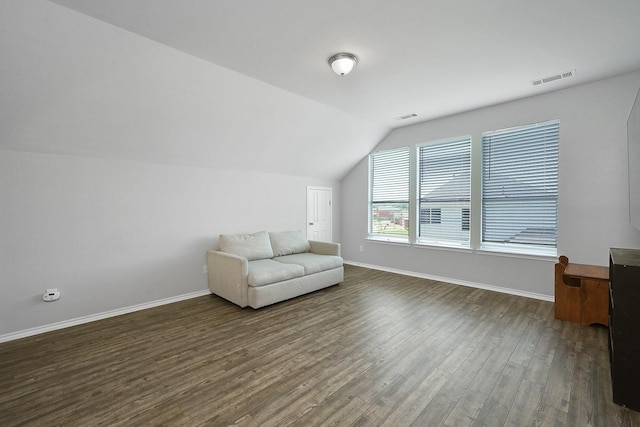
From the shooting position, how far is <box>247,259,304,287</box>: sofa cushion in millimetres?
3485

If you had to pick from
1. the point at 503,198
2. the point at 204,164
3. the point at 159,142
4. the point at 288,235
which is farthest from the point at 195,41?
the point at 503,198

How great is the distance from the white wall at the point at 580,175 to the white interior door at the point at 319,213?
2.73 metres

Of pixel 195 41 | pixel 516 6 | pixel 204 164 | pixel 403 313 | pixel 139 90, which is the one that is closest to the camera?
pixel 516 6

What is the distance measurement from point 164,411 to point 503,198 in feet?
15.7

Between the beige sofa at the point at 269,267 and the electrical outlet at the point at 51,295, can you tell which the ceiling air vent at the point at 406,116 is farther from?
the electrical outlet at the point at 51,295

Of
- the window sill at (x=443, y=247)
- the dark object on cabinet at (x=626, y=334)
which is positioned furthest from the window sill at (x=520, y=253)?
the dark object on cabinet at (x=626, y=334)

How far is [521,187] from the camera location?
409 centimetres

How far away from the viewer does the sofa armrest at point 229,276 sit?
3500mm

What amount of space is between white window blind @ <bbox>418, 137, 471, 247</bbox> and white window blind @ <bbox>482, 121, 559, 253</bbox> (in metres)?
0.29

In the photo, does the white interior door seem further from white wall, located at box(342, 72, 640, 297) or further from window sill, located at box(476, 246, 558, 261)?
window sill, located at box(476, 246, 558, 261)

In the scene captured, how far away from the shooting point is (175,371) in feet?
7.39

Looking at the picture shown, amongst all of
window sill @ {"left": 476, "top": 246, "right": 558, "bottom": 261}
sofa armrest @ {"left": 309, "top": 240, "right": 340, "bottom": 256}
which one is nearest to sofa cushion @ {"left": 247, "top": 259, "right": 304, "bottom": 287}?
sofa armrest @ {"left": 309, "top": 240, "right": 340, "bottom": 256}

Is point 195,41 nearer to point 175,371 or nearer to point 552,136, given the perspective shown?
point 175,371

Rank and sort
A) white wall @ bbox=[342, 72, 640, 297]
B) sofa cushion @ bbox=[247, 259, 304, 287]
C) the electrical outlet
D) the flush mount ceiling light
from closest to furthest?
the flush mount ceiling light < the electrical outlet < white wall @ bbox=[342, 72, 640, 297] < sofa cushion @ bbox=[247, 259, 304, 287]
